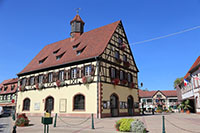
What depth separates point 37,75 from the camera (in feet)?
89.4

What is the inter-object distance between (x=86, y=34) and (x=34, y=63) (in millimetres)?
9941

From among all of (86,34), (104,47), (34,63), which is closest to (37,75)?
(34,63)

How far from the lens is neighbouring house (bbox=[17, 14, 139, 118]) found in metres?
20.7

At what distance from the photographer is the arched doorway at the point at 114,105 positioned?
21797mm

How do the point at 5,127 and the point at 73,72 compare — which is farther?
the point at 73,72

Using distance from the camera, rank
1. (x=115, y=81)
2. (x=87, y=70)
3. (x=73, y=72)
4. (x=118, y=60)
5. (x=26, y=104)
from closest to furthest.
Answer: (x=87, y=70) → (x=115, y=81) → (x=73, y=72) → (x=118, y=60) → (x=26, y=104)

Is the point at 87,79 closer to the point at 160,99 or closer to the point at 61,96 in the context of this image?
the point at 61,96

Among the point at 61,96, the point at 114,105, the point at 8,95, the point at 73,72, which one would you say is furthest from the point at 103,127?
the point at 8,95

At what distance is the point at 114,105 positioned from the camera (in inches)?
883

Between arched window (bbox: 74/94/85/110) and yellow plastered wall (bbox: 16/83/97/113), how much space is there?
51 centimetres

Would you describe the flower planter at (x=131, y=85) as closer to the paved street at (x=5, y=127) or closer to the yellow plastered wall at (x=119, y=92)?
the yellow plastered wall at (x=119, y=92)

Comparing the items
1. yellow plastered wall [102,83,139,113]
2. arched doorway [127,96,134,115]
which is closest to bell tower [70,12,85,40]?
yellow plastered wall [102,83,139,113]

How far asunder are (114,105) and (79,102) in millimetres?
4337

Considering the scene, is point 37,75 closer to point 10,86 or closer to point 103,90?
point 103,90
